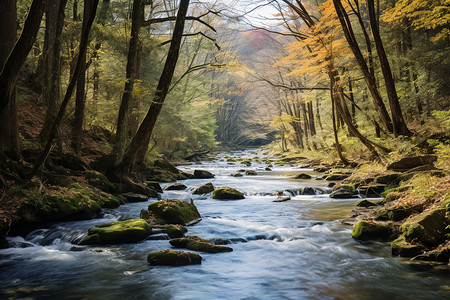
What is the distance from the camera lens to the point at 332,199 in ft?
31.8

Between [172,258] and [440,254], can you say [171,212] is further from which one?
[440,254]

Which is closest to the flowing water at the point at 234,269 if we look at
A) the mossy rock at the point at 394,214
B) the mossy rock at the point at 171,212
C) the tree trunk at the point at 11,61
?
the mossy rock at the point at 171,212

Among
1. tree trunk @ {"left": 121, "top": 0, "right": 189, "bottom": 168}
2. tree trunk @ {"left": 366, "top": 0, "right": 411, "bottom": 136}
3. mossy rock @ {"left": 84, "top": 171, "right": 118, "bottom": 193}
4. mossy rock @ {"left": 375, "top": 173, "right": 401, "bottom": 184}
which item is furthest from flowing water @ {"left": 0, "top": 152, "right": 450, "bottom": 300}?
tree trunk @ {"left": 366, "top": 0, "right": 411, "bottom": 136}

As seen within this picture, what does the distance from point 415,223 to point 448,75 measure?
9.02 meters

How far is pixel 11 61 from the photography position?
4.86m

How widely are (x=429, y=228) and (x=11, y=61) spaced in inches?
256

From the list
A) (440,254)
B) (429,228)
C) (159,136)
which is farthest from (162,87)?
(159,136)

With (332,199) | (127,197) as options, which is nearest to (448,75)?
(332,199)

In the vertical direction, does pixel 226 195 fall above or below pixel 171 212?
below

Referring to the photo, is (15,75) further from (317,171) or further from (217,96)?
(217,96)

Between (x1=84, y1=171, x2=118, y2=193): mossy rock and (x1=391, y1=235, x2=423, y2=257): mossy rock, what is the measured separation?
743cm

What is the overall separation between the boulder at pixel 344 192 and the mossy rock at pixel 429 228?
16.5 feet

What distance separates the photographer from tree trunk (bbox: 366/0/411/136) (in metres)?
9.63

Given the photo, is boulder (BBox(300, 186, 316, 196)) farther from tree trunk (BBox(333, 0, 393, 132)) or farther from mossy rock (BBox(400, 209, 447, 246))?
mossy rock (BBox(400, 209, 447, 246))
